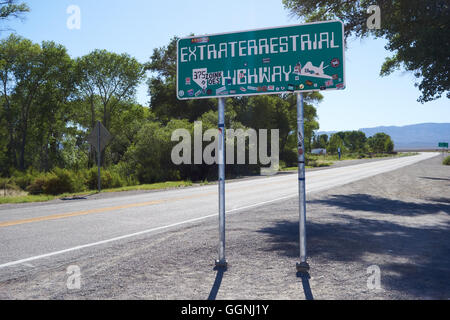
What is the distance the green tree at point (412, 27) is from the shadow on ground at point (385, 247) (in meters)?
6.30

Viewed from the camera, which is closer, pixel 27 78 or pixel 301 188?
pixel 301 188

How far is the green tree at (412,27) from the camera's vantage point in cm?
1258

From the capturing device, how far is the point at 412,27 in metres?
14.3

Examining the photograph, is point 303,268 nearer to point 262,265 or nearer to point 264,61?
point 262,265

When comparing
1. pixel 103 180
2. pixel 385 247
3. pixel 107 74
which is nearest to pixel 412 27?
pixel 385 247

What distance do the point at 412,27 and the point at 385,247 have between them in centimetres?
1161

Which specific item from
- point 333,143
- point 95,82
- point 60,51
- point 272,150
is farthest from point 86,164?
point 333,143

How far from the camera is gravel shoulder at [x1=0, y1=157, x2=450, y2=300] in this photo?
13.2ft

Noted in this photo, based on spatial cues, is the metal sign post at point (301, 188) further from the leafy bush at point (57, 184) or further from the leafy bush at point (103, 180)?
the leafy bush at point (103, 180)

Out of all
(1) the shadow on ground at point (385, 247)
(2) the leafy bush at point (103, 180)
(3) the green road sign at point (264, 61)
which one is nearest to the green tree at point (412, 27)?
(1) the shadow on ground at point (385, 247)

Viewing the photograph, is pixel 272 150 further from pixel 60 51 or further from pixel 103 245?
pixel 103 245

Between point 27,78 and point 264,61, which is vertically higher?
point 27,78

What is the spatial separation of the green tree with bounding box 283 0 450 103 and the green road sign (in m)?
9.82

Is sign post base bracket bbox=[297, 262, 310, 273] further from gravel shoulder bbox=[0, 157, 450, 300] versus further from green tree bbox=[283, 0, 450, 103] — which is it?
green tree bbox=[283, 0, 450, 103]
